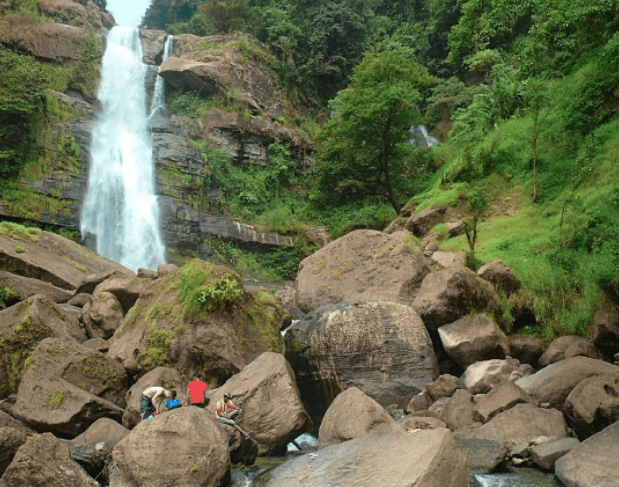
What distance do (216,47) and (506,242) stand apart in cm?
2734

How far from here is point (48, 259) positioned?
1712 centimetres

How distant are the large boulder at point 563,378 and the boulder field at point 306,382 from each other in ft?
0.11

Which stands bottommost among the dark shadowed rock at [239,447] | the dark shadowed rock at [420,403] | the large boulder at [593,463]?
the dark shadowed rock at [420,403]

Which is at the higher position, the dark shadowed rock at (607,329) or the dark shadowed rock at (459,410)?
the dark shadowed rock at (607,329)

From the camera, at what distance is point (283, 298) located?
17.8 meters

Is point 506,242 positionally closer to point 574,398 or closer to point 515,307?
point 515,307

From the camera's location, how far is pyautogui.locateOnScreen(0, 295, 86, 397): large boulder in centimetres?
1035

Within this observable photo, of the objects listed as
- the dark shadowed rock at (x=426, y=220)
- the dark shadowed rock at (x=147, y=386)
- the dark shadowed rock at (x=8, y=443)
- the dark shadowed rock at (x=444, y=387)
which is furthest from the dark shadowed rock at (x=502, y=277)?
the dark shadowed rock at (x=8, y=443)

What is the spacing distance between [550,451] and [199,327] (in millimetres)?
6647

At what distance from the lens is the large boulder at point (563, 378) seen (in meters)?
8.63

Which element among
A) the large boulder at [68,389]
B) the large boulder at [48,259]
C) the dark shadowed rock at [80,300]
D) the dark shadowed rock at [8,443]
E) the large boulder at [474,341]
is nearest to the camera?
the dark shadowed rock at [8,443]

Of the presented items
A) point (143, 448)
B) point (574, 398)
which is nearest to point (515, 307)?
point (574, 398)

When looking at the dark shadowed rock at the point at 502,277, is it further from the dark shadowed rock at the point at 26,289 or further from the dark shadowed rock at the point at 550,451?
the dark shadowed rock at the point at 26,289

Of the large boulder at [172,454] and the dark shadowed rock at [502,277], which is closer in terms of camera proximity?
the large boulder at [172,454]
